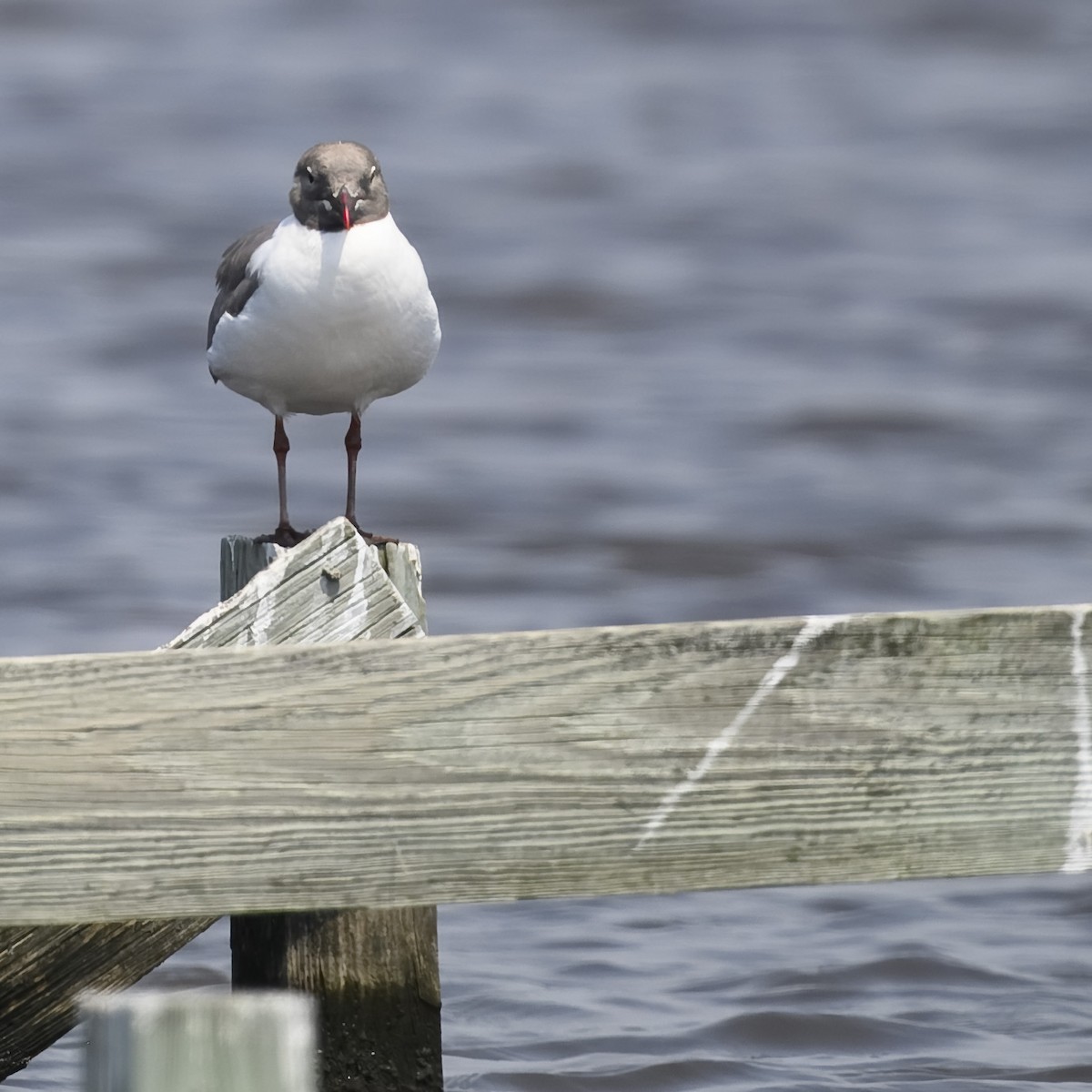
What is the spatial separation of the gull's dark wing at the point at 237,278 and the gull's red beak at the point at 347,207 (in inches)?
8.7

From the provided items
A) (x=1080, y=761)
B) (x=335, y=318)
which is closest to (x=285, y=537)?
(x=335, y=318)

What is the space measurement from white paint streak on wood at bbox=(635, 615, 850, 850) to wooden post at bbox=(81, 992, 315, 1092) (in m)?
0.49

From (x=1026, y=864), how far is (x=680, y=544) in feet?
21.8

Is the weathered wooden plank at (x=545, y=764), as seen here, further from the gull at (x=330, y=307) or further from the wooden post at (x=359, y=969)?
the gull at (x=330, y=307)

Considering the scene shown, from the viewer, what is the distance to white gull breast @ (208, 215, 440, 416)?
13.9 ft

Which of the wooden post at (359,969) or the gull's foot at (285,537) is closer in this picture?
the wooden post at (359,969)

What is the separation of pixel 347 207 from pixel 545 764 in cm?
247

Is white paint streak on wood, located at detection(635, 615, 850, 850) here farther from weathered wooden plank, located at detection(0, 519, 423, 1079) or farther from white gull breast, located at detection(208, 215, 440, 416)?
white gull breast, located at detection(208, 215, 440, 416)

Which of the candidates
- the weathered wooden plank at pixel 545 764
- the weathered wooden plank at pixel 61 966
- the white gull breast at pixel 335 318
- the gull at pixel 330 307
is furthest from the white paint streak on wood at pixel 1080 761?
the white gull breast at pixel 335 318

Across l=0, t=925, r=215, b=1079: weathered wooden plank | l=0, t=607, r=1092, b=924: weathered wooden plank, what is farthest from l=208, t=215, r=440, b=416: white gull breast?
l=0, t=607, r=1092, b=924: weathered wooden plank

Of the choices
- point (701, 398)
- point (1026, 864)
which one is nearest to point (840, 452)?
point (701, 398)

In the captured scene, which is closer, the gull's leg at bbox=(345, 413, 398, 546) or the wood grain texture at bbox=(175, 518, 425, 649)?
the wood grain texture at bbox=(175, 518, 425, 649)

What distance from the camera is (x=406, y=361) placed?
4336 millimetres

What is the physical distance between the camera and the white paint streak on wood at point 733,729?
211cm
